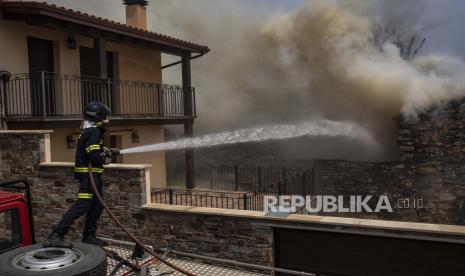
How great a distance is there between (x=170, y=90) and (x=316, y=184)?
6029 millimetres

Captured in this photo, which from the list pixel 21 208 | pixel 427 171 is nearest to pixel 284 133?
pixel 427 171

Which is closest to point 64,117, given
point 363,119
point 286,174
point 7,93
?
point 7,93

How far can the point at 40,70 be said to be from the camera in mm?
10688

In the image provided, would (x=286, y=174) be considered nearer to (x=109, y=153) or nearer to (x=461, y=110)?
(x=461, y=110)

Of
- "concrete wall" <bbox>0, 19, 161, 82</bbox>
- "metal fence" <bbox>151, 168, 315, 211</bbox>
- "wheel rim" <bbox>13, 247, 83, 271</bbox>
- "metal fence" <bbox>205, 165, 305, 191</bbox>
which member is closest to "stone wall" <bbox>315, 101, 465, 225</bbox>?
"metal fence" <bbox>151, 168, 315, 211</bbox>

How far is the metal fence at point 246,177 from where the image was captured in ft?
52.3

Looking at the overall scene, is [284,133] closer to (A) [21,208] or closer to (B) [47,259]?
(A) [21,208]

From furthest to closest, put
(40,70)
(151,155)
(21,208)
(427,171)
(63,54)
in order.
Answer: (151,155), (427,171), (63,54), (40,70), (21,208)

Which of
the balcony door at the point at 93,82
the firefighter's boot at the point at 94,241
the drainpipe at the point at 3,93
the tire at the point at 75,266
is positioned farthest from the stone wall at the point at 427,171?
the tire at the point at 75,266

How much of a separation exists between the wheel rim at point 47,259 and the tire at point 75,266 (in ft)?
0.10

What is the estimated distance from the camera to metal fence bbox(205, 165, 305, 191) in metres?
16.0

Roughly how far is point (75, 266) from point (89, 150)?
1882mm

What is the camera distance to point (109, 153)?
16.1ft

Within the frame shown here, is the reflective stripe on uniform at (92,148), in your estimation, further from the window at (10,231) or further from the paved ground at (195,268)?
the window at (10,231)
